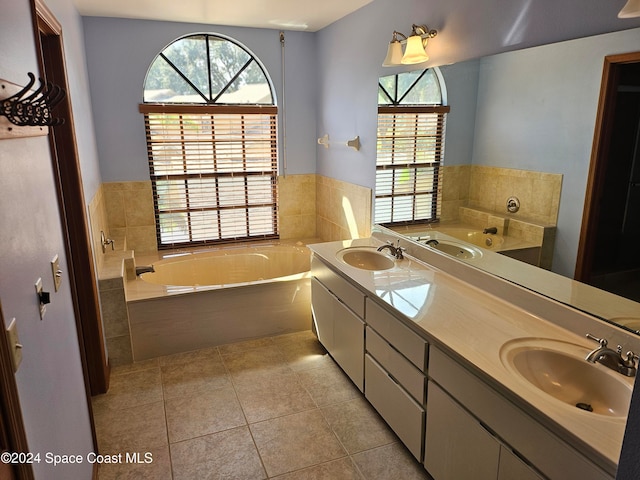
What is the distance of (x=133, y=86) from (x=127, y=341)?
217 centimetres

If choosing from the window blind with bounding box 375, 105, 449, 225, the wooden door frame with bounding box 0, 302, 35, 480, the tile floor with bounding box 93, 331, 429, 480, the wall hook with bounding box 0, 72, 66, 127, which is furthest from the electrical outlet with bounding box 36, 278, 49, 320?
the window blind with bounding box 375, 105, 449, 225

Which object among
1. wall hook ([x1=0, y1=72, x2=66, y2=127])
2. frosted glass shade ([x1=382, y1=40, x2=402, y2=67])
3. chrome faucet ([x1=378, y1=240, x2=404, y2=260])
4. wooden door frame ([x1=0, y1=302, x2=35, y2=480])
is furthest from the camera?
chrome faucet ([x1=378, y1=240, x2=404, y2=260])

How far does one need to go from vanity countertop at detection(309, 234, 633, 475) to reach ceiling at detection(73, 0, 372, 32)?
187cm

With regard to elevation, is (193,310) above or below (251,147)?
below

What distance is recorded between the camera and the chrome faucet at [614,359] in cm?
152

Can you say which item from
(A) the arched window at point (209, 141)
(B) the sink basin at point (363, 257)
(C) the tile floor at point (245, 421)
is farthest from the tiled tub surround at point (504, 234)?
(A) the arched window at point (209, 141)

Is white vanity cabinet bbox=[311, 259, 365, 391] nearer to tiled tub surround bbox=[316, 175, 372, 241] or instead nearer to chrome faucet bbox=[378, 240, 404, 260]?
chrome faucet bbox=[378, 240, 404, 260]

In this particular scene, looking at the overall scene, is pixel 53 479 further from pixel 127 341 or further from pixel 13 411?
pixel 127 341

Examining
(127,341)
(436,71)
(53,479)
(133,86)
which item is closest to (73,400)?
(53,479)

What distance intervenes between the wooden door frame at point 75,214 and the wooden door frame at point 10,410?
47.8 inches

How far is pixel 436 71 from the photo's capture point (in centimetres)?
267

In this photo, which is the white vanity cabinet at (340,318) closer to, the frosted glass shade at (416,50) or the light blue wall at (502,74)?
the light blue wall at (502,74)

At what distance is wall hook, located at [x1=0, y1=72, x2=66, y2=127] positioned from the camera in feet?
3.60

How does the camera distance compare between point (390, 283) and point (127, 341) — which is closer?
point (390, 283)
